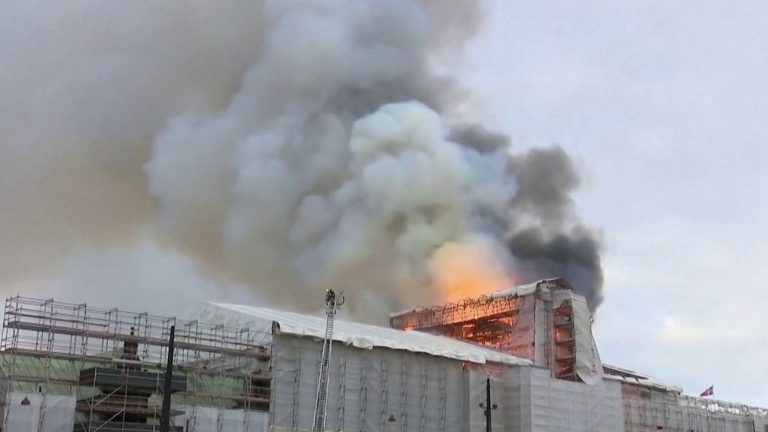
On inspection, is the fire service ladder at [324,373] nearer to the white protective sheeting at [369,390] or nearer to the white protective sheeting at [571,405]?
the white protective sheeting at [369,390]

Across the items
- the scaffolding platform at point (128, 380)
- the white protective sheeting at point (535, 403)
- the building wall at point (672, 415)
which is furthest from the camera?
the building wall at point (672, 415)

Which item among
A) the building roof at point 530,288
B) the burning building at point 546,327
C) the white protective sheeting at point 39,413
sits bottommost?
the white protective sheeting at point 39,413

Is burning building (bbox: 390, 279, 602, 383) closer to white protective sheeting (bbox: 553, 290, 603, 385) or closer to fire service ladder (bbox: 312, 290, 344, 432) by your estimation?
white protective sheeting (bbox: 553, 290, 603, 385)

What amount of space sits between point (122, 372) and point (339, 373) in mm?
13141

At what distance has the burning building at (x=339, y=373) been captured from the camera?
4675 cm

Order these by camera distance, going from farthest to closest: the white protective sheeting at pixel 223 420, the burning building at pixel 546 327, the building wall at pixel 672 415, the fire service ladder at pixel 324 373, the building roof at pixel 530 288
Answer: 1. the building wall at pixel 672 415
2. the building roof at pixel 530 288
3. the burning building at pixel 546 327
4. the fire service ladder at pixel 324 373
5. the white protective sheeting at pixel 223 420

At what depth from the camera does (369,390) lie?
5656cm

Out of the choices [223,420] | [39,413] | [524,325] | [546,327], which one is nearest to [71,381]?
[39,413]

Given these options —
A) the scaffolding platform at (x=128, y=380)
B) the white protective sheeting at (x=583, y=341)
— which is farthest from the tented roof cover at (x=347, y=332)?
the scaffolding platform at (x=128, y=380)

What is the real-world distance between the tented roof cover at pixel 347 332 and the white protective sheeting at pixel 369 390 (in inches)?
23.9

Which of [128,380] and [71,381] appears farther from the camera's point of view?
[128,380]

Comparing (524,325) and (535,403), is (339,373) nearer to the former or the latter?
(535,403)

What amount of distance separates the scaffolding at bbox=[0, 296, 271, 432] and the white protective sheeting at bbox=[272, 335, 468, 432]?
50.0 inches

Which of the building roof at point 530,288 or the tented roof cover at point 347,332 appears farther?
the building roof at point 530,288
